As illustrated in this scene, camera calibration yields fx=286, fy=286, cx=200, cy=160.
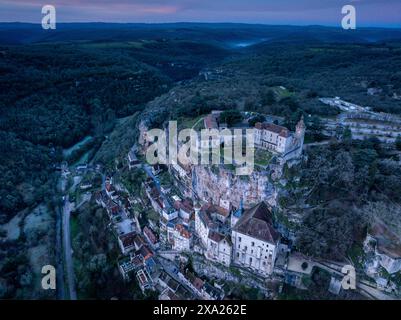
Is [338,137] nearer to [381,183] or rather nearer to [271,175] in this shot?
[381,183]

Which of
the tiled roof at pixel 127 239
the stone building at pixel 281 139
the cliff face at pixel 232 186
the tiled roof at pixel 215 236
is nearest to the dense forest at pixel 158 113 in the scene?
the stone building at pixel 281 139

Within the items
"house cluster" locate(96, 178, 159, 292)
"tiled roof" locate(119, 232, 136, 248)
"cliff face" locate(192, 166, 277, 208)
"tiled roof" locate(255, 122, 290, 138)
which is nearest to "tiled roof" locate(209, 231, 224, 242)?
"cliff face" locate(192, 166, 277, 208)

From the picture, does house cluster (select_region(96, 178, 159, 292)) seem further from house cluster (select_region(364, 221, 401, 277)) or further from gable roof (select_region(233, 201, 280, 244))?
house cluster (select_region(364, 221, 401, 277))

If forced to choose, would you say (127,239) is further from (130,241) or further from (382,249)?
(382,249)

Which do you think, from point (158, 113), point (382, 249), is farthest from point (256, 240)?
point (158, 113)

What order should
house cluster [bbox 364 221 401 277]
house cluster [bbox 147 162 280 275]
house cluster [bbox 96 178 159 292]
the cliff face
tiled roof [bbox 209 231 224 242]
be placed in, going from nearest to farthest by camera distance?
house cluster [bbox 364 221 401 277] → house cluster [bbox 147 162 280 275] → tiled roof [bbox 209 231 224 242] → the cliff face → house cluster [bbox 96 178 159 292]
